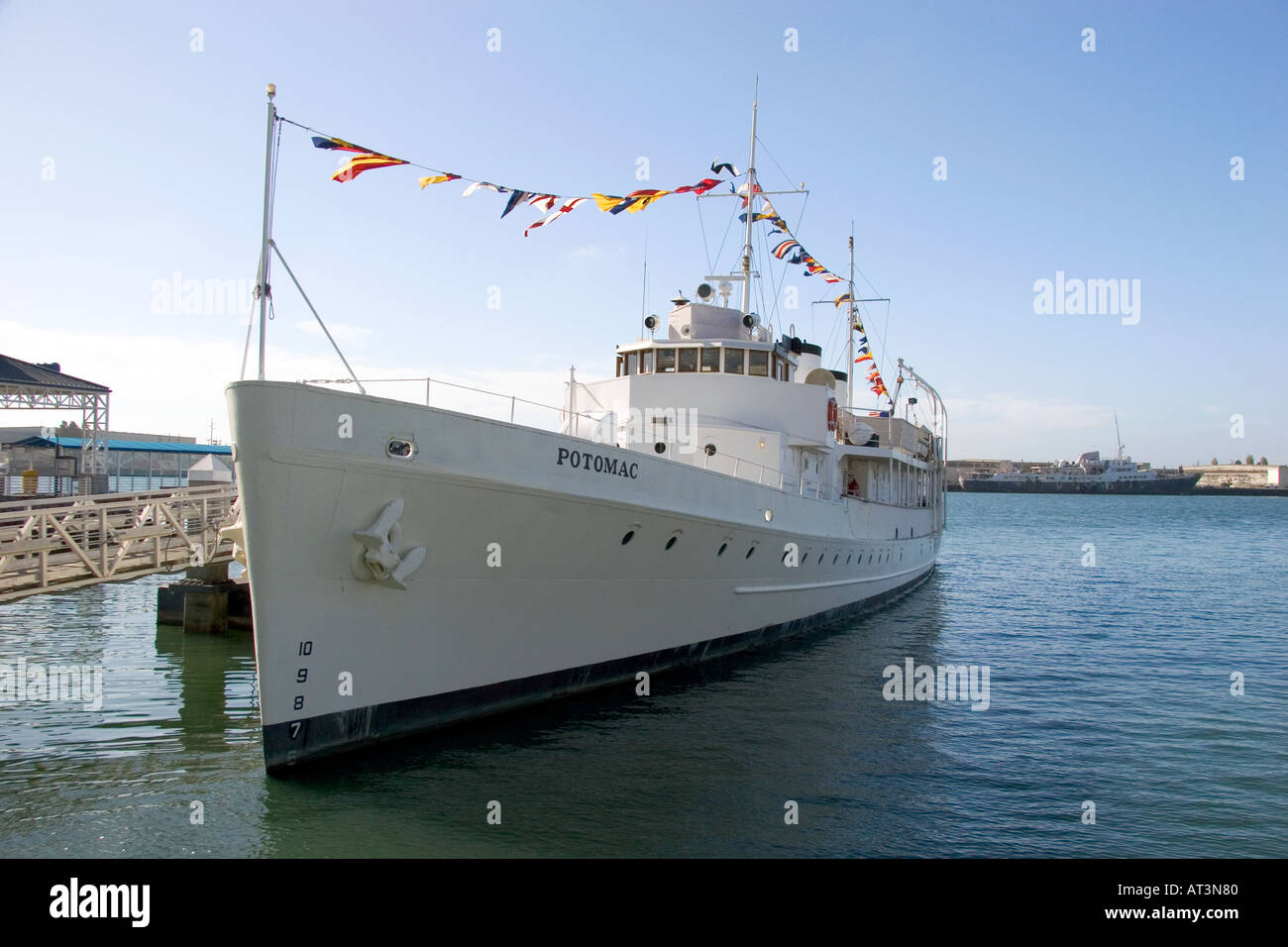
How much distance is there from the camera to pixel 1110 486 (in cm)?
13612

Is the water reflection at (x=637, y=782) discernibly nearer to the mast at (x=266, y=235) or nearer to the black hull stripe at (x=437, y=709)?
the black hull stripe at (x=437, y=709)

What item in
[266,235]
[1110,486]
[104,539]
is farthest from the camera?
[1110,486]

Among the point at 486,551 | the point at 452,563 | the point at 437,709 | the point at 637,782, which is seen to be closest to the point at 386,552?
the point at 452,563

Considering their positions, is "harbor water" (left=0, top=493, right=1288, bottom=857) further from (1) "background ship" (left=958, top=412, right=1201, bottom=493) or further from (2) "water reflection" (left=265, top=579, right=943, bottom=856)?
(1) "background ship" (left=958, top=412, right=1201, bottom=493)

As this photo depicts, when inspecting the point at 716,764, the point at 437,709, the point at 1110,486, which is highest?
the point at 1110,486

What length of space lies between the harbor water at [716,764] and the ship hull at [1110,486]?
443ft

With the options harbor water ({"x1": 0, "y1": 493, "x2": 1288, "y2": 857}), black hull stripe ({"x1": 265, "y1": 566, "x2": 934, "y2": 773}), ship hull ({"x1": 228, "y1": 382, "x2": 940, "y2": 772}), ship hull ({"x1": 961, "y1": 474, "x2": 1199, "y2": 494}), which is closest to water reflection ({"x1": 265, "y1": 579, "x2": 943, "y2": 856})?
harbor water ({"x1": 0, "y1": 493, "x2": 1288, "y2": 857})

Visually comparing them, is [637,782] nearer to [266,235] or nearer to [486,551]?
[486,551]

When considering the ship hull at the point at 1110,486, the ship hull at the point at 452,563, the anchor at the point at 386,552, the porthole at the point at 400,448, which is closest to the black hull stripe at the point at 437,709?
the ship hull at the point at 452,563

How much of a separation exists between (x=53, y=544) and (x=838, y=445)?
15.7m

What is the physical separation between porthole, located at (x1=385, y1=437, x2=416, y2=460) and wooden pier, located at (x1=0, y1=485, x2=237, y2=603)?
4660mm

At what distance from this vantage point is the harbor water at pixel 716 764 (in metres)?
7.39

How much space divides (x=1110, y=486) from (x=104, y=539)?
5829 inches

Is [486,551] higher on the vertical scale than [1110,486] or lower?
→ lower
